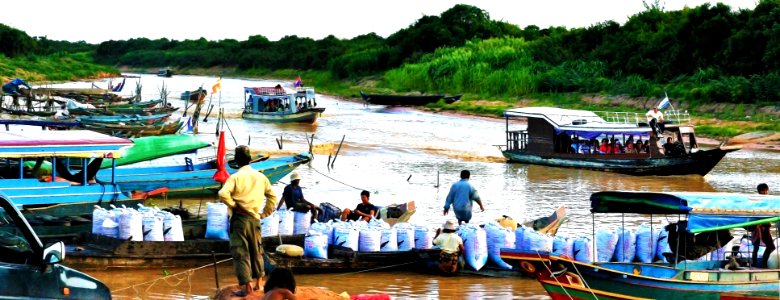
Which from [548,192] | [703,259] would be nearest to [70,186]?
[703,259]

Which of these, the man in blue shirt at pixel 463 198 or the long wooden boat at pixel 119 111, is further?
the long wooden boat at pixel 119 111

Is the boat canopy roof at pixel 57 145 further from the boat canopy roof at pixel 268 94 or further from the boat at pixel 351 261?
the boat canopy roof at pixel 268 94

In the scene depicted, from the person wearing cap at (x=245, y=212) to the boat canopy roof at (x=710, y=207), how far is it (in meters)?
3.54

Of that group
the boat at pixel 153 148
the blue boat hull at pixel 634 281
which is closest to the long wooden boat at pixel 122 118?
the boat at pixel 153 148

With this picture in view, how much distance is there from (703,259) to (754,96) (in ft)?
101

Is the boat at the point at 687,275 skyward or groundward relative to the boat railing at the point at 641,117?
groundward

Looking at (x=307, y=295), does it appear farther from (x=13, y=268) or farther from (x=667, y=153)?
(x=667, y=153)

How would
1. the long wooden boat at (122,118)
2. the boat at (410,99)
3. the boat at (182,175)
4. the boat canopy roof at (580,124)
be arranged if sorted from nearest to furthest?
the boat at (182,175) → the boat canopy roof at (580,124) → the long wooden boat at (122,118) → the boat at (410,99)

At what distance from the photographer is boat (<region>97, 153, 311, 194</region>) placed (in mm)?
18859

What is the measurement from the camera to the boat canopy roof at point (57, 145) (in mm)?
15703

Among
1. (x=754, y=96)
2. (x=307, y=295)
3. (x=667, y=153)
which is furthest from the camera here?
(x=754, y=96)

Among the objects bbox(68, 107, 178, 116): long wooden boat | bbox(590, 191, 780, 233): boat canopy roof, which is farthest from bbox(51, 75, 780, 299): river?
bbox(590, 191, 780, 233): boat canopy roof

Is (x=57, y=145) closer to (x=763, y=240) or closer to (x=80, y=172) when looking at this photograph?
(x=80, y=172)

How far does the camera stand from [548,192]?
80.8ft
